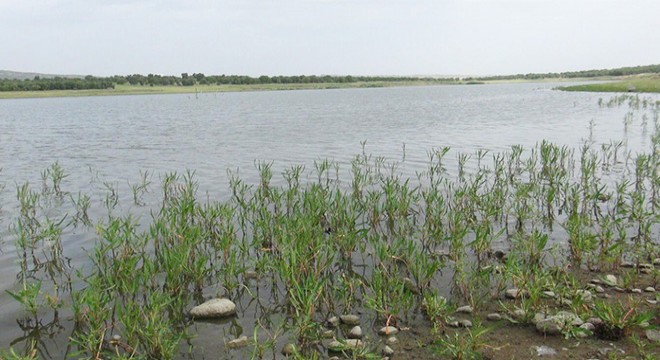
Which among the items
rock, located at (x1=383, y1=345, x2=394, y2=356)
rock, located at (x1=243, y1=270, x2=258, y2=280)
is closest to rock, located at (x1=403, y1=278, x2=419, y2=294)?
rock, located at (x1=383, y1=345, x2=394, y2=356)

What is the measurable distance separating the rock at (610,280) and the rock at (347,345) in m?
4.16

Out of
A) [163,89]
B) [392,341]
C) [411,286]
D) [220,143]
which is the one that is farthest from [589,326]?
[163,89]

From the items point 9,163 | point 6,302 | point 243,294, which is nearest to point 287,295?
point 243,294

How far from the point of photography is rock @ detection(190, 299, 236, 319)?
7601 mm

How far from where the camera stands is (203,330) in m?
7.30

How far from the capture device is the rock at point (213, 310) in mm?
7601

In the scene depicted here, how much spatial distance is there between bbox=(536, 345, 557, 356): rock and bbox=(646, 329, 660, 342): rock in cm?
114

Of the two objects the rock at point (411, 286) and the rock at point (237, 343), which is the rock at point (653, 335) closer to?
the rock at point (411, 286)

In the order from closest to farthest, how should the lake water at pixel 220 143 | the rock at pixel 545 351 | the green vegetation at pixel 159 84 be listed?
1. the rock at pixel 545 351
2. the lake water at pixel 220 143
3. the green vegetation at pixel 159 84

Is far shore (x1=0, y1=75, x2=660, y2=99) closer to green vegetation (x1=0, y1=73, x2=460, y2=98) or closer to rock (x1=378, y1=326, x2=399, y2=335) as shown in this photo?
green vegetation (x1=0, y1=73, x2=460, y2=98)

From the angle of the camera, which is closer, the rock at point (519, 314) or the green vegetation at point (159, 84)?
the rock at point (519, 314)

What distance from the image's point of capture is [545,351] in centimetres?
608

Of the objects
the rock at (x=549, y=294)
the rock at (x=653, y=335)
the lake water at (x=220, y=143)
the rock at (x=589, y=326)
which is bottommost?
the rock at (x=549, y=294)

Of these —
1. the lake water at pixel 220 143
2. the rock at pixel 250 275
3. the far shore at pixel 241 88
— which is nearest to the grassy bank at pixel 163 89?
the far shore at pixel 241 88
